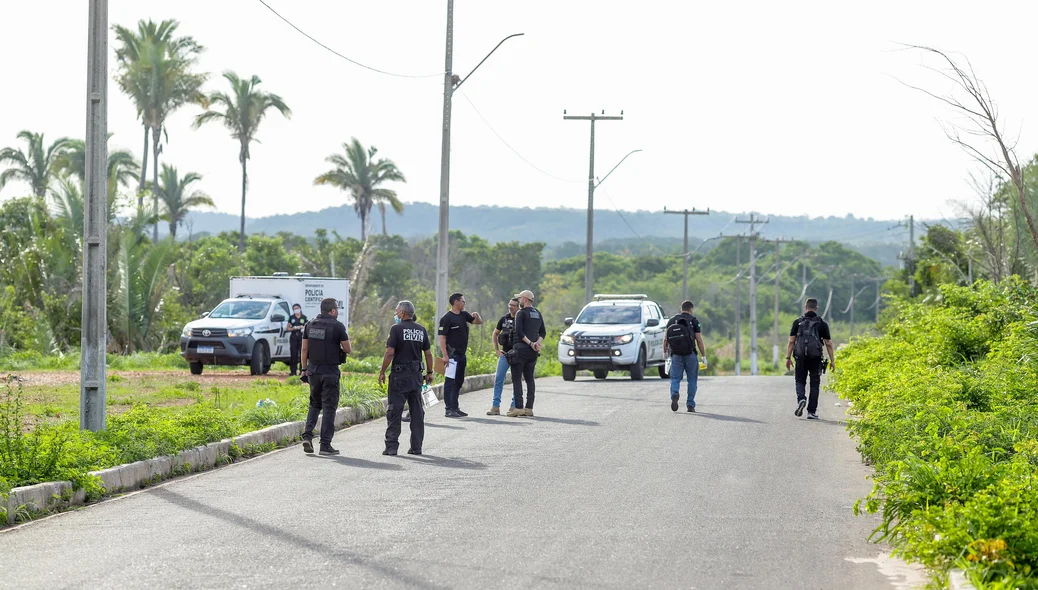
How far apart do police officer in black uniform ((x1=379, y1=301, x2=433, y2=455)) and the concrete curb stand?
1731 millimetres

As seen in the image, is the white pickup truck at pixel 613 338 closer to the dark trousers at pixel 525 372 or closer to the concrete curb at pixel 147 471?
the dark trousers at pixel 525 372

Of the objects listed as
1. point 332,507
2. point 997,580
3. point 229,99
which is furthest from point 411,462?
point 229,99

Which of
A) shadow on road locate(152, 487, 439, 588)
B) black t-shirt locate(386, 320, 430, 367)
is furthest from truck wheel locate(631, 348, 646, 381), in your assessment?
shadow on road locate(152, 487, 439, 588)

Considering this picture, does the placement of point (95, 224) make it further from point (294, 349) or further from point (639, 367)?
point (639, 367)

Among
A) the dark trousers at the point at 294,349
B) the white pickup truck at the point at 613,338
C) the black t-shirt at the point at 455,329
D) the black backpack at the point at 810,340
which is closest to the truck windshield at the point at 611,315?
the white pickup truck at the point at 613,338

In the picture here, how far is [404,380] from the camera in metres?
13.6

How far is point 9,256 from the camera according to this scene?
36000 millimetres

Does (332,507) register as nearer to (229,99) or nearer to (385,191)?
(229,99)

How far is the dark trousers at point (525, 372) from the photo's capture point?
59.3ft

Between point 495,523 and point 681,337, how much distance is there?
10.0m

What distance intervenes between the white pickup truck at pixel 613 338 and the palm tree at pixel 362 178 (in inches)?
1750

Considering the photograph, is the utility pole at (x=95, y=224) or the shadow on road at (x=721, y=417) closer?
the utility pole at (x=95, y=224)

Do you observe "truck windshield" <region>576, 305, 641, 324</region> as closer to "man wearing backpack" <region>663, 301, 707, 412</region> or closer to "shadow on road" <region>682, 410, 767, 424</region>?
"man wearing backpack" <region>663, 301, 707, 412</region>

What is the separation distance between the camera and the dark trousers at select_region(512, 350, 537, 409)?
18.1m
